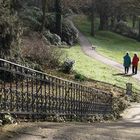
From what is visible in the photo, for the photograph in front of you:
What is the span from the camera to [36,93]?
33.4 feet

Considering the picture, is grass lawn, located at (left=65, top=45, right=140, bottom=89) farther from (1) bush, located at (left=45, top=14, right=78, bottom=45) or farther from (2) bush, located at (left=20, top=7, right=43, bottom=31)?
(1) bush, located at (left=45, top=14, right=78, bottom=45)

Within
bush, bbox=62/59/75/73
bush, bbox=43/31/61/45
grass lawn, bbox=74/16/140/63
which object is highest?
bush, bbox=43/31/61/45

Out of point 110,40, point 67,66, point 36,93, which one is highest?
point 36,93

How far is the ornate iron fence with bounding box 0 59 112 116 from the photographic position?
30.2 feet

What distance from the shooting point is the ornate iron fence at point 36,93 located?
922 centimetres

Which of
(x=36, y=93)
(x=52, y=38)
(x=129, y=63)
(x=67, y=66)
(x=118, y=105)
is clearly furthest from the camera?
(x=52, y=38)

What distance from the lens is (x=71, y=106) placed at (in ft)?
43.3

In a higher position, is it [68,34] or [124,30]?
[68,34]

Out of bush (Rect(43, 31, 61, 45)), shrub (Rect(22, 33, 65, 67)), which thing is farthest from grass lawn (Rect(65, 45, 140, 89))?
bush (Rect(43, 31, 61, 45))

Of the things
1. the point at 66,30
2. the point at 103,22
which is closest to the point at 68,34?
Result: the point at 66,30

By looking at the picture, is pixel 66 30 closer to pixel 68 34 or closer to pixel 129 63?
pixel 68 34

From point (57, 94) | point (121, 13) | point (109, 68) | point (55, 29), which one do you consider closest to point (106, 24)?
point (121, 13)

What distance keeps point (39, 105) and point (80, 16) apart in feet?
261

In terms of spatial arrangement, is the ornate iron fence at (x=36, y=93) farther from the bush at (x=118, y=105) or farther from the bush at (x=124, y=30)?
the bush at (x=124, y=30)
